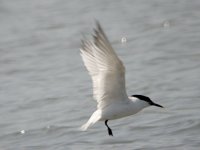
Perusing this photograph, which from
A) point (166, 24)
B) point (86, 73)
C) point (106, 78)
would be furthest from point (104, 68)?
point (166, 24)

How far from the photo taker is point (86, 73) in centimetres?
1440

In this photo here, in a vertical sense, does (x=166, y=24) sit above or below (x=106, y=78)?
below

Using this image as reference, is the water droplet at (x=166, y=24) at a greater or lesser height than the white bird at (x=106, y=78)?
lesser

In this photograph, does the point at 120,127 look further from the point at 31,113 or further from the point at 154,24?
the point at 154,24

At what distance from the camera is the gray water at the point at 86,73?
11.6 m

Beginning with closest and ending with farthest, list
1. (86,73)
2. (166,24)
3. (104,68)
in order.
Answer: (104,68)
(86,73)
(166,24)

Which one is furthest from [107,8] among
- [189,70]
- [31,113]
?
[31,113]

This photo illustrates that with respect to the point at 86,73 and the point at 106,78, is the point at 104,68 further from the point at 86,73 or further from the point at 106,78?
the point at 86,73

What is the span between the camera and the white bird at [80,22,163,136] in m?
9.02

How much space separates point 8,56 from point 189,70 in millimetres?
3927

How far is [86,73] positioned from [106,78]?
5126 mm

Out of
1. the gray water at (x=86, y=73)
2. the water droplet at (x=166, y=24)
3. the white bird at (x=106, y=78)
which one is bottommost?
the gray water at (x=86, y=73)

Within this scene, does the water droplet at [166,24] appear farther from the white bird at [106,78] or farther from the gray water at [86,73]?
the white bird at [106,78]

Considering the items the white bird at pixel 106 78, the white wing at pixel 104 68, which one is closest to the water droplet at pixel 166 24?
the white bird at pixel 106 78
